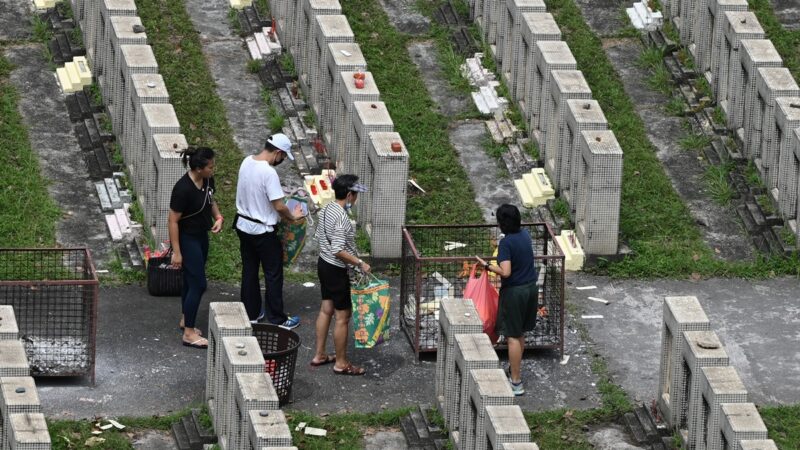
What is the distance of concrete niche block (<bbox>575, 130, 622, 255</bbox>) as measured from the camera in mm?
24547

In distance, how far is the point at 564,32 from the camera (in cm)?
2897

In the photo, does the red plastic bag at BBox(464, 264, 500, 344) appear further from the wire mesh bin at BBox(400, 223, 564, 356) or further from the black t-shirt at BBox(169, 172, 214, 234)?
the black t-shirt at BBox(169, 172, 214, 234)

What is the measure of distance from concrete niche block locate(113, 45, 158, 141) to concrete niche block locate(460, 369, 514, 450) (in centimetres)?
628

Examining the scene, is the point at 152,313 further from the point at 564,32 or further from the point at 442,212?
the point at 564,32

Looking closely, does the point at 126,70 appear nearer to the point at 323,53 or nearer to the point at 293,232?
the point at 323,53

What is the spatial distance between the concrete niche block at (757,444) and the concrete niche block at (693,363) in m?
1.11

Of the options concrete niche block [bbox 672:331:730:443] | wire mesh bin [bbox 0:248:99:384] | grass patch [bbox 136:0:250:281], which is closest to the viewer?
concrete niche block [bbox 672:331:730:443]

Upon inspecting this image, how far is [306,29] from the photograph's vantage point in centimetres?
2761

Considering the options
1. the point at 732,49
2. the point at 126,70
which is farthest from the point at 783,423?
the point at 126,70

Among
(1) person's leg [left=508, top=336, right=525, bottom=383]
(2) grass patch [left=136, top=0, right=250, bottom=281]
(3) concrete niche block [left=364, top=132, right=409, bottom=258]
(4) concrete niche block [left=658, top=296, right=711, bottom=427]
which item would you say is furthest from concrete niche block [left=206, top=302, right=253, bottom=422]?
(4) concrete niche block [left=658, top=296, right=711, bottom=427]

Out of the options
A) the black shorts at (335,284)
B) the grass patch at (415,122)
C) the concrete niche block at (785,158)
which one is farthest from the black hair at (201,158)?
the concrete niche block at (785,158)

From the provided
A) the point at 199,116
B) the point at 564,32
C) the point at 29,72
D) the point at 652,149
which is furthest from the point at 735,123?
the point at 29,72

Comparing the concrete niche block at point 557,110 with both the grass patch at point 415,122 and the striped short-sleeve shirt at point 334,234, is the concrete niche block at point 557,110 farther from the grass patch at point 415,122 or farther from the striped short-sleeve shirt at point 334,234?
the striped short-sleeve shirt at point 334,234

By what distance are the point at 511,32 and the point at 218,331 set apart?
24.5 feet
